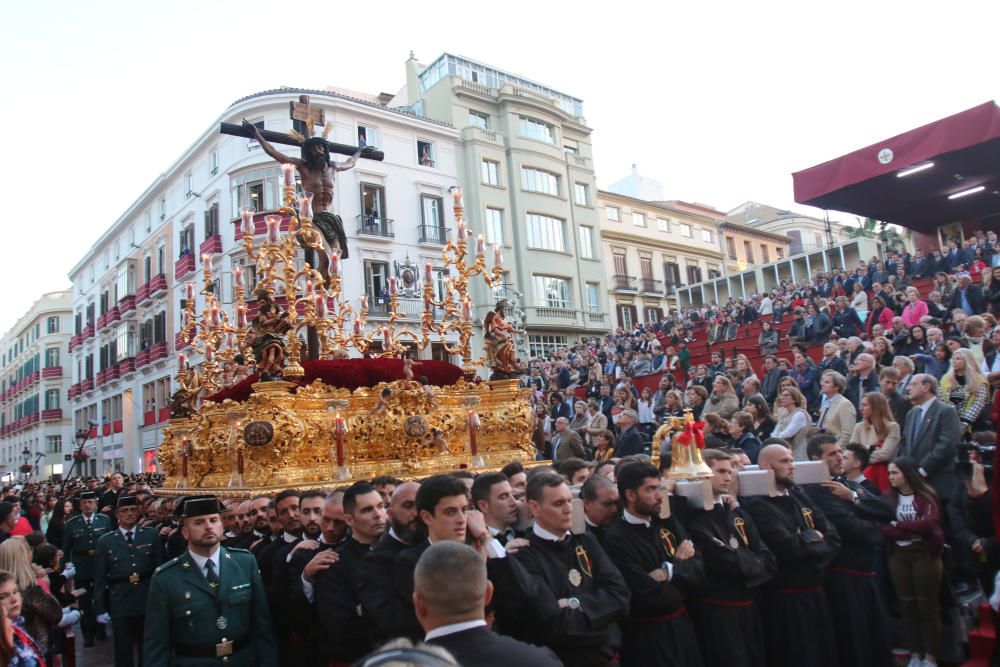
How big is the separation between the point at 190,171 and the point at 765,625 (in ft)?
123

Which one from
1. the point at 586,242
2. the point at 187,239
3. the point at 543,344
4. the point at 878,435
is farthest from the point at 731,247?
the point at 878,435

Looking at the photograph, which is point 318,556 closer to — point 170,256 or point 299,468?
point 299,468

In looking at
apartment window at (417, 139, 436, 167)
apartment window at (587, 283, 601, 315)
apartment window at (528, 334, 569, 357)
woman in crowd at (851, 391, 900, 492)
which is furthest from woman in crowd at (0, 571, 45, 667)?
apartment window at (587, 283, 601, 315)

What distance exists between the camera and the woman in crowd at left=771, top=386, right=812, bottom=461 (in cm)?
945

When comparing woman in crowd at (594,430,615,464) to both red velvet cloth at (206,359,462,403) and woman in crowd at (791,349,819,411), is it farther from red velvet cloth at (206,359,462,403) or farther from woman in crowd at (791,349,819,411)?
woman in crowd at (791,349,819,411)

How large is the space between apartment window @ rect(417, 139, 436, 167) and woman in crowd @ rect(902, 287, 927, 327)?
24.9m

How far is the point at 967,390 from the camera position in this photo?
9.17 meters

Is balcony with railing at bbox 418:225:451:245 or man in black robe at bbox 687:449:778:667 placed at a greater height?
balcony with railing at bbox 418:225:451:245

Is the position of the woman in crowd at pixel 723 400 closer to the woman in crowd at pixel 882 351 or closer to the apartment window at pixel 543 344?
the woman in crowd at pixel 882 351

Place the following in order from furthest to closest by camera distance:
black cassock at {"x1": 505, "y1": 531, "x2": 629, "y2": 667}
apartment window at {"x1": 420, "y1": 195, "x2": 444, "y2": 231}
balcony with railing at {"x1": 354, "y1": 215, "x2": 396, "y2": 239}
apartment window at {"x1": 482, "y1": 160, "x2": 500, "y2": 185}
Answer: apartment window at {"x1": 482, "y1": 160, "x2": 500, "y2": 185}, apartment window at {"x1": 420, "y1": 195, "x2": 444, "y2": 231}, balcony with railing at {"x1": 354, "y1": 215, "x2": 396, "y2": 239}, black cassock at {"x1": 505, "y1": 531, "x2": 629, "y2": 667}

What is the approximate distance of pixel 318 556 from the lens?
473cm

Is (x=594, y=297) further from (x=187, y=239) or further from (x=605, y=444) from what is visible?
(x=605, y=444)

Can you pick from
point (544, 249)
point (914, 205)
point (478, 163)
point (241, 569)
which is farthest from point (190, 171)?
point (241, 569)

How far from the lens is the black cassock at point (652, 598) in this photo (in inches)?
185
